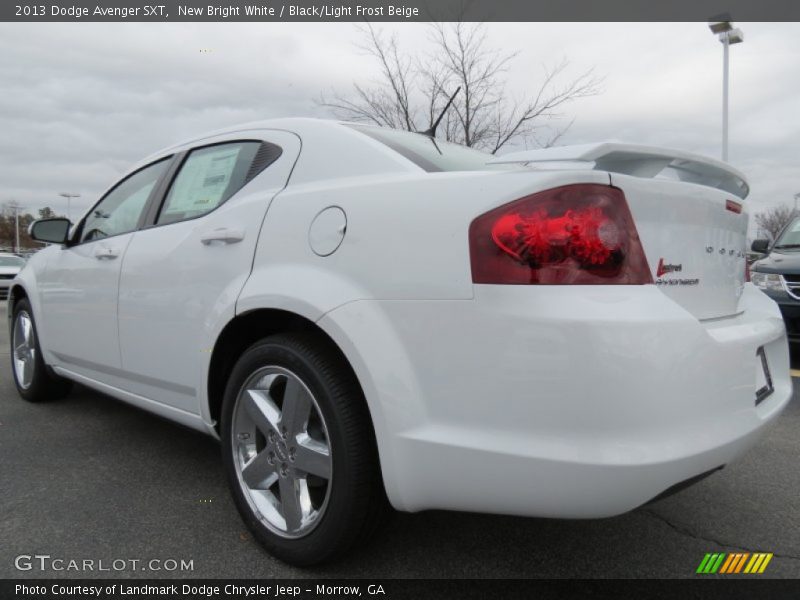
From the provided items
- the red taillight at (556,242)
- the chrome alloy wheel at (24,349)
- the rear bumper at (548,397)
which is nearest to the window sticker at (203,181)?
the rear bumper at (548,397)

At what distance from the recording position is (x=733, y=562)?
6.87 ft

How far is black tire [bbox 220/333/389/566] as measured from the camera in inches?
70.9

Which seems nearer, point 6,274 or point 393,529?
point 393,529

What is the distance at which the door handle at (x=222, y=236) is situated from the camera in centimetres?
226

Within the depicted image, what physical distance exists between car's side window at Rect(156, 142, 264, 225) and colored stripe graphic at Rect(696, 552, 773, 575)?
2173mm

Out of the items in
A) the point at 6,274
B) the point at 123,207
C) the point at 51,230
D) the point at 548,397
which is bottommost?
the point at 6,274

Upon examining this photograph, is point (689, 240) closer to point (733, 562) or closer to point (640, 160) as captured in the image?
point (640, 160)

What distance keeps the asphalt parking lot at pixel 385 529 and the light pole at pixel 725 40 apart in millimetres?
12082

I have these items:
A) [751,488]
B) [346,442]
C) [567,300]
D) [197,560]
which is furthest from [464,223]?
[751,488]

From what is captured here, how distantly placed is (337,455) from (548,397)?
669mm

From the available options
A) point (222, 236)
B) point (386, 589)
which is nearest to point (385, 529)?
point (386, 589)

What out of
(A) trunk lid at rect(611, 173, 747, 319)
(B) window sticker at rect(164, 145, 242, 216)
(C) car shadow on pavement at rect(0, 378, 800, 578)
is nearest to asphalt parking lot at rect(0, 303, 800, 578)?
(C) car shadow on pavement at rect(0, 378, 800, 578)

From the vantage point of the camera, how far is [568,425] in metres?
1.50

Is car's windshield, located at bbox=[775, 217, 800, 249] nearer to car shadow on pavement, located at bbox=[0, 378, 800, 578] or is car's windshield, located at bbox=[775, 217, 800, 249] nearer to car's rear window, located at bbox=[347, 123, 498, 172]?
car shadow on pavement, located at bbox=[0, 378, 800, 578]
